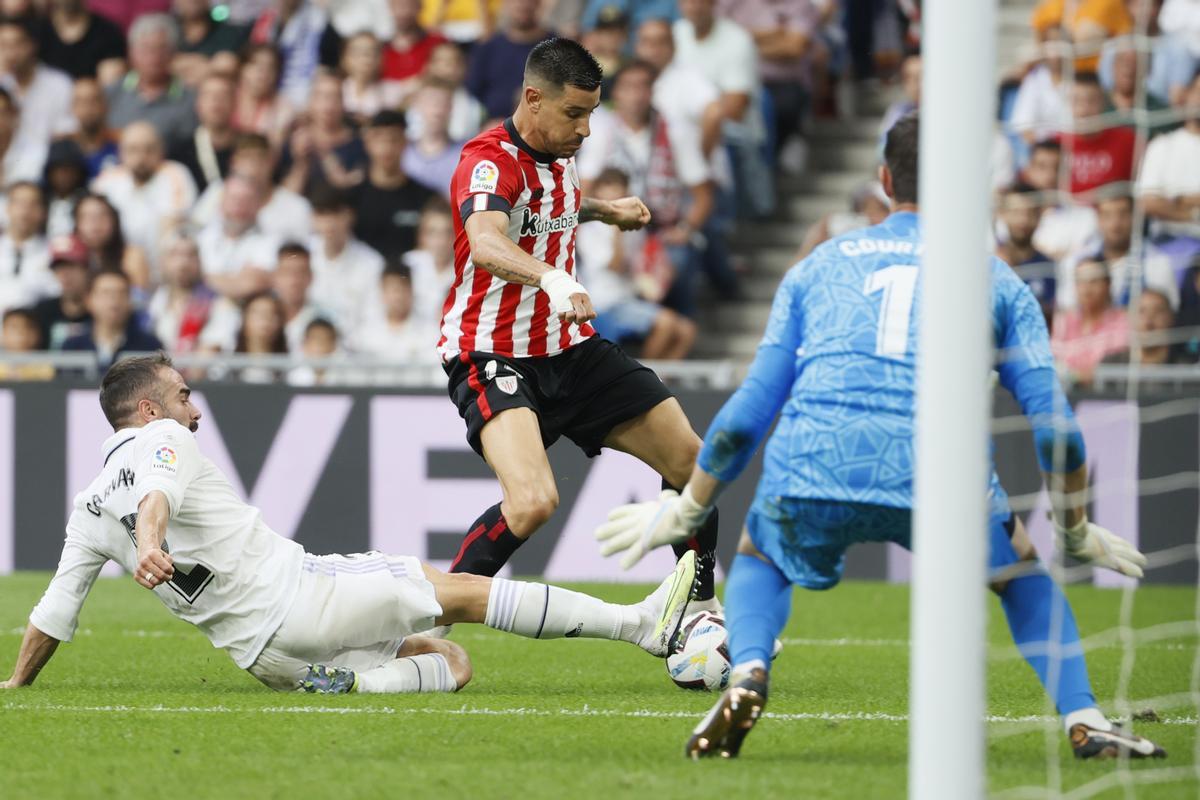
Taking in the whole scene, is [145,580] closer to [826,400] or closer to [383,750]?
[383,750]

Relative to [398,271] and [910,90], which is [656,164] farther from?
[398,271]

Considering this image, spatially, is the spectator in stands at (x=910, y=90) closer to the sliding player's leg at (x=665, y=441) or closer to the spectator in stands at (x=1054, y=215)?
the spectator in stands at (x=1054, y=215)

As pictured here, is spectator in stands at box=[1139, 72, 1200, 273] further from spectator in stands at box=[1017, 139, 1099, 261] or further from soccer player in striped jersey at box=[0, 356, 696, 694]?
soccer player in striped jersey at box=[0, 356, 696, 694]

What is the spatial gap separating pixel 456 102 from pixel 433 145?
0.41m

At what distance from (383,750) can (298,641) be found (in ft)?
3.61

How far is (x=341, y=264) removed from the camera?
12.7 m

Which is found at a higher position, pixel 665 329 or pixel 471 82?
pixel 471 82

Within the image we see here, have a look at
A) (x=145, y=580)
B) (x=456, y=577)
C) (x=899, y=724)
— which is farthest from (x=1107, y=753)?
(x=145, y=580)

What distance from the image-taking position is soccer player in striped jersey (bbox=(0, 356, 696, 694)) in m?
5.92

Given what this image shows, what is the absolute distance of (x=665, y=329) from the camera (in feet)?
39.4

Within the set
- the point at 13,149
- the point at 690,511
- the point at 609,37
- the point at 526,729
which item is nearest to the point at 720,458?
the point at 690,511

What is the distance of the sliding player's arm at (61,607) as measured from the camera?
237 inches

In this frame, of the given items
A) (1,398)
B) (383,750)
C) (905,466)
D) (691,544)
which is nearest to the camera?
(905,466)

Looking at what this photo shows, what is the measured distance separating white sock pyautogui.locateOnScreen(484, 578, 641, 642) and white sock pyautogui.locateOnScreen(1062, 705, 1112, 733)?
75.7 inches
